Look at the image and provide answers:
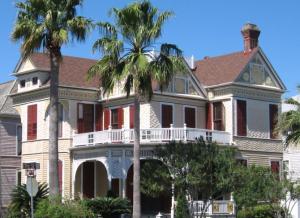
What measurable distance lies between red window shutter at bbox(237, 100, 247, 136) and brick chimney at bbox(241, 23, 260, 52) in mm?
4822

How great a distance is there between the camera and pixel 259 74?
4847 cm

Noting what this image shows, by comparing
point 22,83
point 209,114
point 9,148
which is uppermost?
point 22,83

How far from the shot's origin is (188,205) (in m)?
33.8

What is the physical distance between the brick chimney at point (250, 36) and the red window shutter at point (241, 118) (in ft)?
15.8

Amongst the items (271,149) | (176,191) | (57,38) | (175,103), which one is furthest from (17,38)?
(271,149)

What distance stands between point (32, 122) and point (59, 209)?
17.2m

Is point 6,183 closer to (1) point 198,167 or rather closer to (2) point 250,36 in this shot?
Answer: (2) point 250,36

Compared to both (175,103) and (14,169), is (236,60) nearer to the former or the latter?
(175,103)

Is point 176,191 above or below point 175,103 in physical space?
below

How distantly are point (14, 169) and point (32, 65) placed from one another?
10.2 metres

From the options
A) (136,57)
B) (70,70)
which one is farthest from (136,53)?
(70,70)

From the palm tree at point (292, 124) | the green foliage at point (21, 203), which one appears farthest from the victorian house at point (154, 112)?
the green foliage at point (21, 203)

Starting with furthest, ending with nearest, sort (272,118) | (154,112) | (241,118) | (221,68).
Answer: (221,68) < (272,118) < (241,118) < (154,112)

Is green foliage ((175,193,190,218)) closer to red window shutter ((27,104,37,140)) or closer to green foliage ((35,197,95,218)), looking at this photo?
green foliage ((35,197,95,218))
